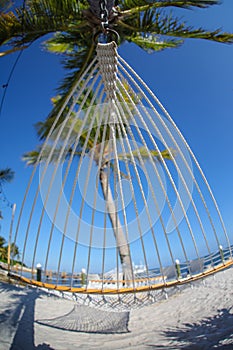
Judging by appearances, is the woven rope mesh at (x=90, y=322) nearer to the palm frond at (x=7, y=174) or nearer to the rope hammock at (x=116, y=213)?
the rope hammock at (x=116, y=213)

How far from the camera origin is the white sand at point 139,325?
1.11 metres

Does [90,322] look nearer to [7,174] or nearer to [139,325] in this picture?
[139,325]

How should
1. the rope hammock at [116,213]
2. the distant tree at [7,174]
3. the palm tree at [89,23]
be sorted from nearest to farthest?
the rope hammock at [116,213], the palm tree at [89,23], the distant tree at [7,174]

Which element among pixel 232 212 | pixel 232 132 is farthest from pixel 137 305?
pixel 232 132

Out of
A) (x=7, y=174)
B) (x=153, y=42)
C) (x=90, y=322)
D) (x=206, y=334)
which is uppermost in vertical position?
(x=153, y=42)

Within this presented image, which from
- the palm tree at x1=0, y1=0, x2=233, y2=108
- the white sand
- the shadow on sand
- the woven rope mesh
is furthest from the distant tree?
the shadow on sand

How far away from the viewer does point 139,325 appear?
1.31 metres

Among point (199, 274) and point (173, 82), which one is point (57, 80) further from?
point (199, 274)

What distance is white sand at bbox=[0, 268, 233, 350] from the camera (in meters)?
1.11

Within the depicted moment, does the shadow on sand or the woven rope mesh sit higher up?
the woven rope mesh

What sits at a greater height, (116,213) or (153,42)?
(153,42)

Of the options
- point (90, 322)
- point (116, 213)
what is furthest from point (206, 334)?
point (116, 213)

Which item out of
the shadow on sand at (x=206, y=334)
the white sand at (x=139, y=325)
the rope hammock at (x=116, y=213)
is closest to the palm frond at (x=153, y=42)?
the rope hammock at (x=116, y=213)

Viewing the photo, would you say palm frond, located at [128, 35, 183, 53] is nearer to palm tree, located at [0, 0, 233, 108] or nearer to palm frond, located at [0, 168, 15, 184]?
palm tree, located at [0, 0, 233, 108]
